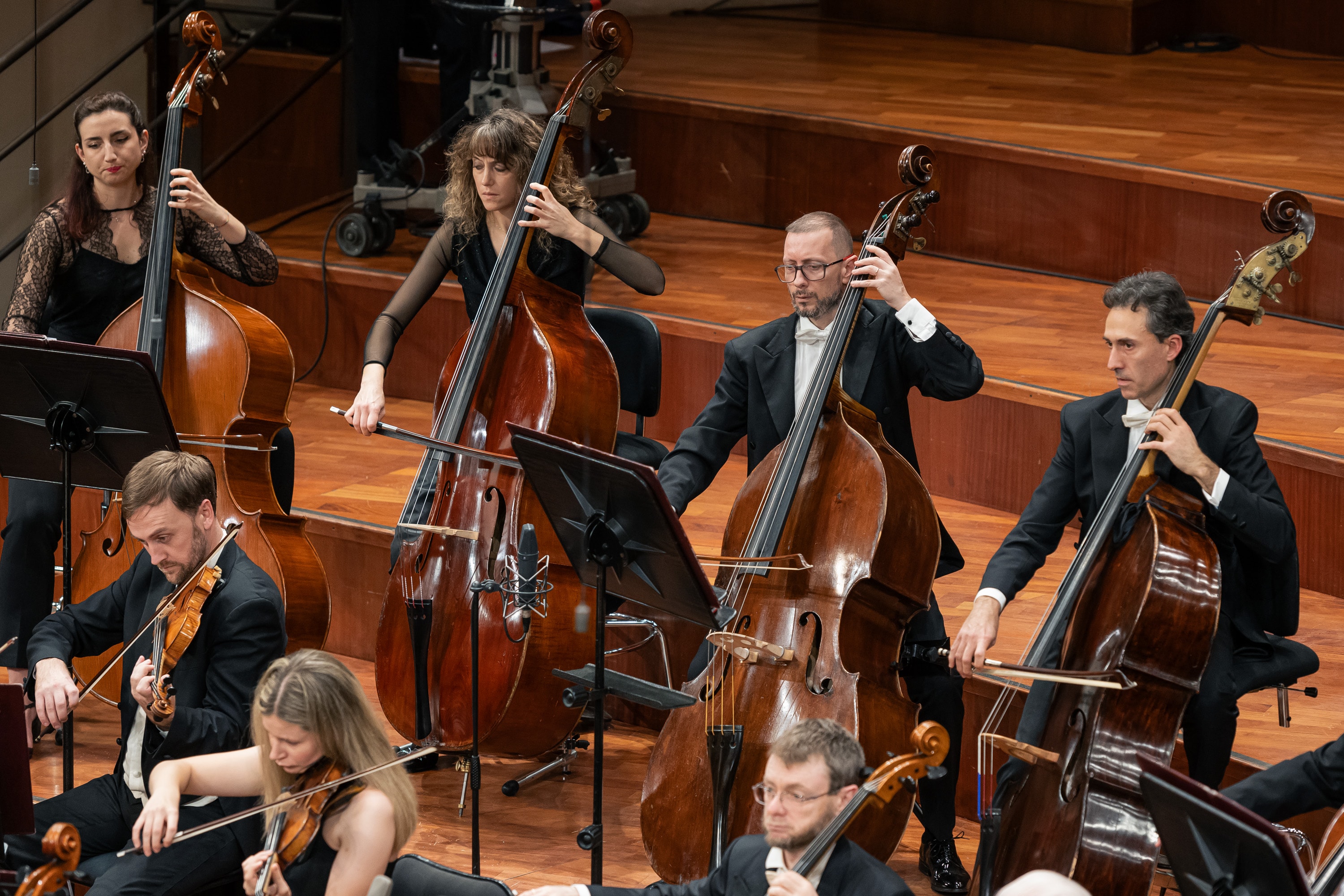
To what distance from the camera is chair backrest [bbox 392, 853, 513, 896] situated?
93.8 inches

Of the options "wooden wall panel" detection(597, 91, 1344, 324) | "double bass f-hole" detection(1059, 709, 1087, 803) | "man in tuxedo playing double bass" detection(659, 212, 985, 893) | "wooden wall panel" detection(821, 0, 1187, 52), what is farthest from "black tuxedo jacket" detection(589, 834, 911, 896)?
"wooden wall panel" detection(821, 0, 1187, 52)

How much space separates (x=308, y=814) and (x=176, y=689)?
19.8 inches

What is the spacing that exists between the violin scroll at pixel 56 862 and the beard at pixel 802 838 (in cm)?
90

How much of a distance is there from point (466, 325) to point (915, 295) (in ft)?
4.12

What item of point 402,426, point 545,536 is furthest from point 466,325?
point 545,536

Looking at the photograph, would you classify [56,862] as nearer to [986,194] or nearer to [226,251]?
[226,251]

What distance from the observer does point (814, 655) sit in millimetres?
2840

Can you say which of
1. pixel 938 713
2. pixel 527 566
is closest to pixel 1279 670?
pixel 938 713

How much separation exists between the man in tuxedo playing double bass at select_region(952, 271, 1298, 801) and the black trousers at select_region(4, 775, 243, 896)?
1.20 m

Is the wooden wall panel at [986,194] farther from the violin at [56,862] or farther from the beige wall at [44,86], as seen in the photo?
the violin at [56,862]

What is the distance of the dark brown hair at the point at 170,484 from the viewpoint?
8.98 feet

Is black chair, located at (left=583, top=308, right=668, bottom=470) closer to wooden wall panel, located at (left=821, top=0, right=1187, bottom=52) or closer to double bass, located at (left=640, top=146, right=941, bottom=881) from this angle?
double bass, located at (left=640, top=146, right=941, bottom=881)

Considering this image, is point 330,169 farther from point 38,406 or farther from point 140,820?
point 140,820

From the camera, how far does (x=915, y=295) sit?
488cm
